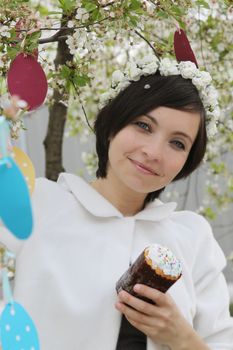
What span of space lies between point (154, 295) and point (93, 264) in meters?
0.16

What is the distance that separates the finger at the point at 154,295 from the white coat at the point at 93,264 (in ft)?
0.33

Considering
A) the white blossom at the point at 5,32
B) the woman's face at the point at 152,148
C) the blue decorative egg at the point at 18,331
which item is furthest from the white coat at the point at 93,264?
the blue decorative egg at the point at 18,331

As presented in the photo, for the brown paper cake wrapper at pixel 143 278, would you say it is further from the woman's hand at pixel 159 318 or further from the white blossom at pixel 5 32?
the white blossom at pixel 5 32

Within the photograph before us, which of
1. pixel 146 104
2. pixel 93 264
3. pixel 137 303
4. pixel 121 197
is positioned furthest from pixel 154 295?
pixel 146 104

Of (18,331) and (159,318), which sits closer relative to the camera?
(18,331)

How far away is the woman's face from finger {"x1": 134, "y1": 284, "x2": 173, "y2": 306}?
8.7 inches

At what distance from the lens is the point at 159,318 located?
118 cm

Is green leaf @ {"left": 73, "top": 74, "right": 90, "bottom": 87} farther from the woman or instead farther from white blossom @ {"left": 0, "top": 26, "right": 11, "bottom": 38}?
white blossom @ {"left": 0, "top": 26, "right": 11, "bottom": 38}

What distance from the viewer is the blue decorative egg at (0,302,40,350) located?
0.76 m

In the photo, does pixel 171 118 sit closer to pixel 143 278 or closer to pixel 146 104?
pixel 146 104

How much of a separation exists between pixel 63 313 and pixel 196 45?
158 centimetres

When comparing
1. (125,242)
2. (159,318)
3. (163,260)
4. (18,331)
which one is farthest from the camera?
(125,242)

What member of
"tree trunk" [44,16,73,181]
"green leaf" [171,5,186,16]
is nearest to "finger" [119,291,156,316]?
"green leaf" [171,5,186,16]

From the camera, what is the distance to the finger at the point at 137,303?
3.72ft
